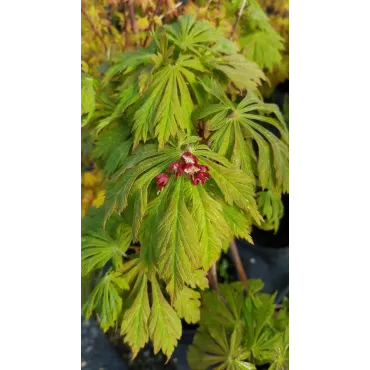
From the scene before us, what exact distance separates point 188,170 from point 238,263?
36cm

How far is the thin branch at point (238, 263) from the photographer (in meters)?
0.93

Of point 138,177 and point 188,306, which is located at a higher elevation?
point 138,177

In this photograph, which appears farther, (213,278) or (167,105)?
(213,278)

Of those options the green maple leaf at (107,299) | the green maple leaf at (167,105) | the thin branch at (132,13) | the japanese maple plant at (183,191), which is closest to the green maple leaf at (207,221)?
the japanese maple plant at (183,191)

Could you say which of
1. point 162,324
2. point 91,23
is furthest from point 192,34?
point 162,324

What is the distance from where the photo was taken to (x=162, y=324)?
0.79 m

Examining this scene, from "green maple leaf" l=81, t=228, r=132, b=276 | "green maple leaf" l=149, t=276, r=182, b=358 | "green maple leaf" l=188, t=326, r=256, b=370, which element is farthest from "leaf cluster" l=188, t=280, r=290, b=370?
"green maple leaf" l=81, t=228, r=132, b=276

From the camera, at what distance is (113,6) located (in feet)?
2.96

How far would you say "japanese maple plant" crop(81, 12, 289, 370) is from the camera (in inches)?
26.5

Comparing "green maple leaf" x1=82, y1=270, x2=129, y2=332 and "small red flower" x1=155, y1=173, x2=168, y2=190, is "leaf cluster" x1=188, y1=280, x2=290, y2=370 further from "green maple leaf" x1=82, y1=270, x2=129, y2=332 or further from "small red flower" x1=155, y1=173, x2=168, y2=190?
"small red flower" x1=155, y1=173, x2=168, y2=190

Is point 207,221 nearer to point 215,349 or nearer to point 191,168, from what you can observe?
point 191,168

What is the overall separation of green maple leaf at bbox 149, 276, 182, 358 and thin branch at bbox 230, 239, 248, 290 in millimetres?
199

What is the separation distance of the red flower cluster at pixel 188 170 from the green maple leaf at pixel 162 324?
0.23 meters
